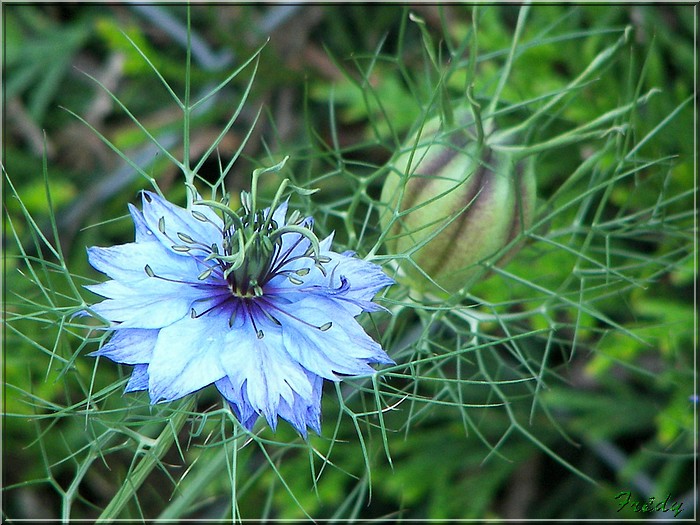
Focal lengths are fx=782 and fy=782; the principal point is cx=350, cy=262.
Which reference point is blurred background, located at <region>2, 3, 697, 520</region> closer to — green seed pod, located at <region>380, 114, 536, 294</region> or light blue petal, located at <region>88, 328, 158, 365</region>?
green seed pod, located at <region>380, 114, 536, 294</region>

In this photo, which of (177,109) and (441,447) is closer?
(441,447)

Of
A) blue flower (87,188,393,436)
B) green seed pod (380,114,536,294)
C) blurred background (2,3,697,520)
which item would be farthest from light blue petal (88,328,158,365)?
blurred background (2,3,697,520)

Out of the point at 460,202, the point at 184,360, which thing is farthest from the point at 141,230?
the point at 460,202

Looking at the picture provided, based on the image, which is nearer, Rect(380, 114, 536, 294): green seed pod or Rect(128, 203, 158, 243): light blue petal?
Rect(128, 203, 158, 243): light blue petal

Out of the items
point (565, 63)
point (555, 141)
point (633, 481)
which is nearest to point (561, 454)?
point (633, 481)

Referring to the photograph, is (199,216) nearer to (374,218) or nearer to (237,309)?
Result: (237,309)

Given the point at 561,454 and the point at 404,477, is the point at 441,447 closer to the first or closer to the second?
the point at 404,477
